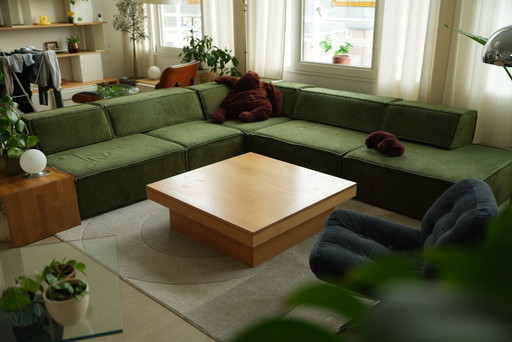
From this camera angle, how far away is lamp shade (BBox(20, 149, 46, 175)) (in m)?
3.03

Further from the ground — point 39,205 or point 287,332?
point 287,332

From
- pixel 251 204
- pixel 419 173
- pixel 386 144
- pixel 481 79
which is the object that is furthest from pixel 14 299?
pixel 481 79

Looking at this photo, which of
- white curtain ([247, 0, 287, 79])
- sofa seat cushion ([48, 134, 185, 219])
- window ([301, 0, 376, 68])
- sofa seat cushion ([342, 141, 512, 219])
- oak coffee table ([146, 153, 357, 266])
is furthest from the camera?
white curtain ([247, 0, 287, 79])

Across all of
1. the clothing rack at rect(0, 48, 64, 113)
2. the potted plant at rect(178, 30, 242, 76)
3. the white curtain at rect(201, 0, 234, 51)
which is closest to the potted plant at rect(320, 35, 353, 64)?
the potted plant at rect(178, 30, 242, 76)

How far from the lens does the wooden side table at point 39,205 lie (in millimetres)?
2883

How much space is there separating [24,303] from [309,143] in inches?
97.1

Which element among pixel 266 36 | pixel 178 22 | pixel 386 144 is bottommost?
pixel 386 144

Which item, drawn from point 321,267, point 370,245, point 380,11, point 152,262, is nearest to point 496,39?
point 370,245

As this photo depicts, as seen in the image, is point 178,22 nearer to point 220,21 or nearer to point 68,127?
point 220,21

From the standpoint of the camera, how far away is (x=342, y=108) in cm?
420

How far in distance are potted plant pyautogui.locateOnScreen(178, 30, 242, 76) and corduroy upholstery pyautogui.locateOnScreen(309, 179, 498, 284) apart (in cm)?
331

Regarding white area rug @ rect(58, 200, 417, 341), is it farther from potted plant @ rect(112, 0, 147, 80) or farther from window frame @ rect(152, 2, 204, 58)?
potted plant @ rect(112, 0, 147, 80)

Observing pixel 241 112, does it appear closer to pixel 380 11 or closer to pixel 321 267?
pixel 380 11

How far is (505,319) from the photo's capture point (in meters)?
0.22
